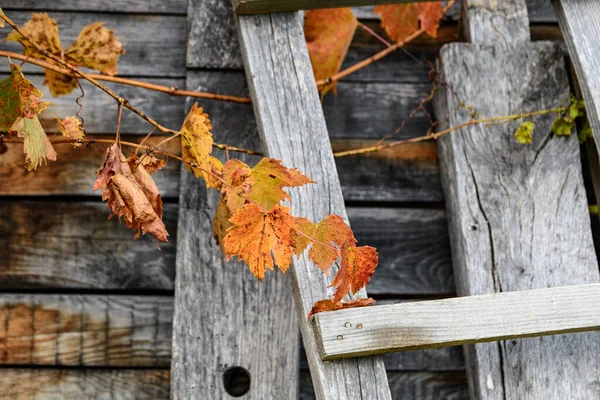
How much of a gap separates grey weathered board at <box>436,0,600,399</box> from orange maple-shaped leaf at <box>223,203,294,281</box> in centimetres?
63

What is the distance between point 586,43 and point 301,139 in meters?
0.77

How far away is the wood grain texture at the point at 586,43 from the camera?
4.72 feet

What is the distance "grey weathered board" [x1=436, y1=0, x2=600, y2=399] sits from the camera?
1.44 m

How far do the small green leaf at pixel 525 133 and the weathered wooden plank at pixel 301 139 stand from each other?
23.6 inches

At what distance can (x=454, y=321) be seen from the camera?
117cm

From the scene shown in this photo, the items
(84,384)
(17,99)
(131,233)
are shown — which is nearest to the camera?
(17,99)

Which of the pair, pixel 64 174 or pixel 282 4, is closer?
pixel 282 4

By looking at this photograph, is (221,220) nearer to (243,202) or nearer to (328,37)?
(243,202)

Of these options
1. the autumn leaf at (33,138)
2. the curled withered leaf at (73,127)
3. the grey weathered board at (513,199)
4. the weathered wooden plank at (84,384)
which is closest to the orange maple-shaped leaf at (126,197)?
the autumn leaf at (33,138)

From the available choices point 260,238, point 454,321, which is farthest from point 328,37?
point 454,321

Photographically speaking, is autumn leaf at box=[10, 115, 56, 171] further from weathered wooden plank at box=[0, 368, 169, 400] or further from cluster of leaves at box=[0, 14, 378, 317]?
weathered wooden plank at box=[0, 368, 169, 400]

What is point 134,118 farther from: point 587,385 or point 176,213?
point 587,385

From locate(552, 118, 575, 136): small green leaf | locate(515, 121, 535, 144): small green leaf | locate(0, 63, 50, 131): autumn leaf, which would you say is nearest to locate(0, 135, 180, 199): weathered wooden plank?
locate(0, 63, 50, 131): autumn leaf

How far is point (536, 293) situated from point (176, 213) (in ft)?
3.25
